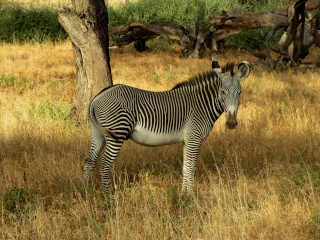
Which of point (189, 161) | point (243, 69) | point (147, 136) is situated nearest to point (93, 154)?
point (147, 136)

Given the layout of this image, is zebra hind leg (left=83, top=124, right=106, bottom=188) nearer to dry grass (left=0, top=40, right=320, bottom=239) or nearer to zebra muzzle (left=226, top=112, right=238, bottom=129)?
dry grass (left=0, top=40, right=320, bottom=239)

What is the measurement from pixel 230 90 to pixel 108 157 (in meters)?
1.76

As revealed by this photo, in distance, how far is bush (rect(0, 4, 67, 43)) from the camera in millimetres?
23234

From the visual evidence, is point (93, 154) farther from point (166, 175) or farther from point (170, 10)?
point (170, 10)

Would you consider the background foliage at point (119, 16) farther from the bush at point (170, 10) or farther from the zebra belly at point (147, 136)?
the zebra belly at point (147, 136)

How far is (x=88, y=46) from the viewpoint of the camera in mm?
11797

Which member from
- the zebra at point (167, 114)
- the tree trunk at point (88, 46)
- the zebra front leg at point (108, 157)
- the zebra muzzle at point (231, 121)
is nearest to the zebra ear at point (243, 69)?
the zebra at point (167, 114)

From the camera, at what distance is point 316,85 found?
14617 mm

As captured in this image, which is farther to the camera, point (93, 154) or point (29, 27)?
point (29, 27)

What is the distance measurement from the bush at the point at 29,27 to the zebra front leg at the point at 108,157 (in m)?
16.6

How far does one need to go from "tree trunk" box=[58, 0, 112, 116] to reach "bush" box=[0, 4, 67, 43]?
37.2ft

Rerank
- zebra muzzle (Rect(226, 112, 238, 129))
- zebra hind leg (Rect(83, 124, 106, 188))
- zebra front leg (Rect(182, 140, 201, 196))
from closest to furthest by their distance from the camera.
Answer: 1. zebra muzzle (Rect(226, 112, 238, 129))
2. zebra front leg (Rect(182, 140, 201, 196))
3. zebra hind leg (Rect(83, 124, 106, 188))

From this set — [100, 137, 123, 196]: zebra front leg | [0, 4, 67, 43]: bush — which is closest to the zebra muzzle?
[100, 137, 123, 196]: zebra front leg

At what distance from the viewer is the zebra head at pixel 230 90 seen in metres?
6.87
